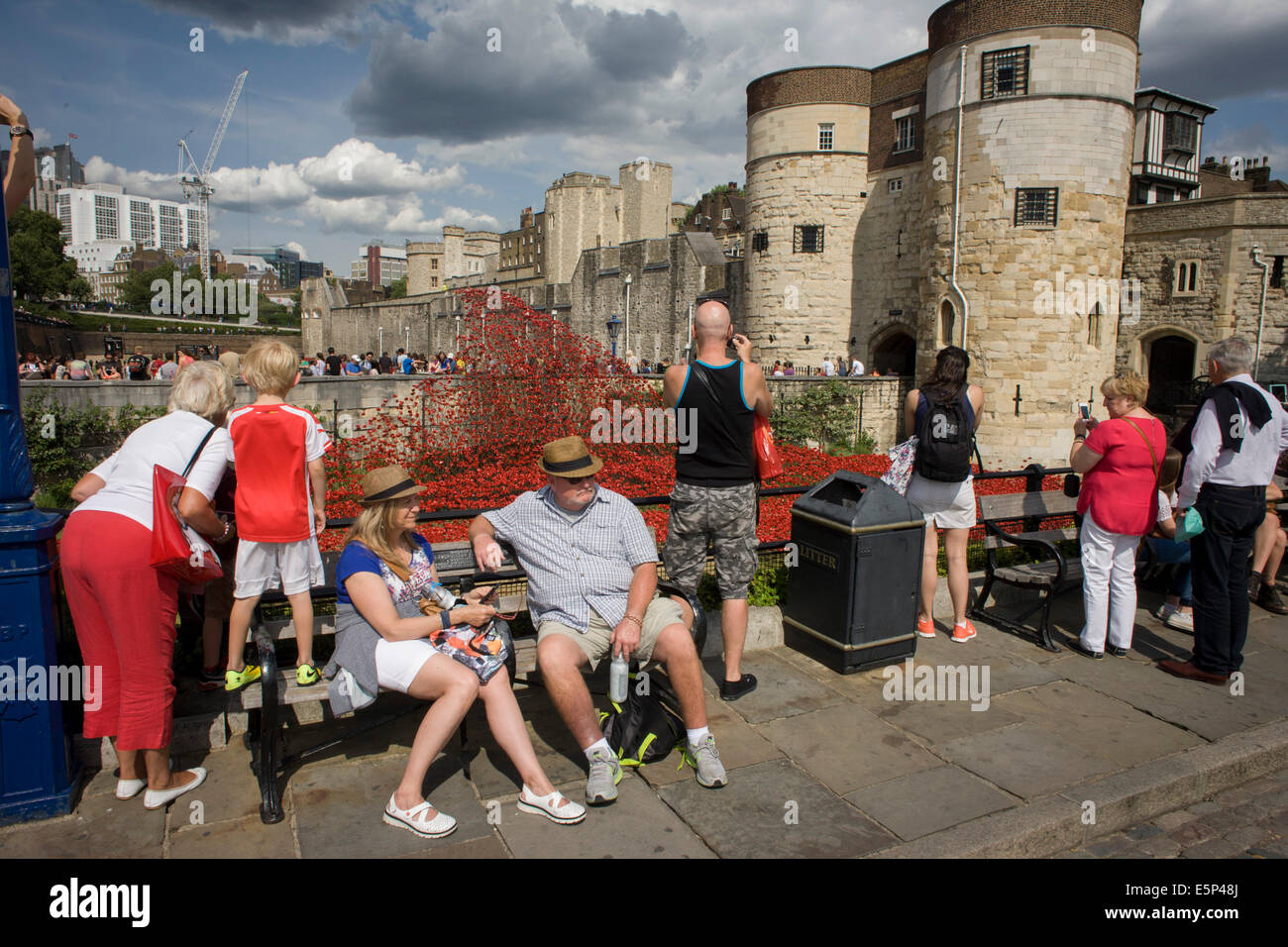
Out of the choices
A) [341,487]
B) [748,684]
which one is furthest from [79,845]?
[341,487]

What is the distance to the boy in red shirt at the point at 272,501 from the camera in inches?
151

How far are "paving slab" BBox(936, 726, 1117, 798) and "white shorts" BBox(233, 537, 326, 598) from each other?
3239 millimetres

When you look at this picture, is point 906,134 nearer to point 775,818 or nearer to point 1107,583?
point 1107,583

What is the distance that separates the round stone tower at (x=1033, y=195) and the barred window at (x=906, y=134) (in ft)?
15.2

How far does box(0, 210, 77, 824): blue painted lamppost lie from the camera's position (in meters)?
3.37

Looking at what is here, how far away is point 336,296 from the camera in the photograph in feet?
242

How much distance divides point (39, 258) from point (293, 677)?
61322mm

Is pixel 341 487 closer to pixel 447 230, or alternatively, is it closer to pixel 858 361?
pixel 858 361

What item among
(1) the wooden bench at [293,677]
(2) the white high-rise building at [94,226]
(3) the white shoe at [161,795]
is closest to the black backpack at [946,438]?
(1) the wooden bench at [293,677]

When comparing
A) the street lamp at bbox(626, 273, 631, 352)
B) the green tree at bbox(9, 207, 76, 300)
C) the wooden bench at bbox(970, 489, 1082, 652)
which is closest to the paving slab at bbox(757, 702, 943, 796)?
the wooden bench at bbox(970, 489, 1082, 652)

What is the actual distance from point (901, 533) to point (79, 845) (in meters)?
4.31

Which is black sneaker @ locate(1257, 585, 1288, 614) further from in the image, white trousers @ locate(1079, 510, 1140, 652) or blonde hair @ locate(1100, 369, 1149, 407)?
blonde hair @ locate(1100, 369, 1149, 407)

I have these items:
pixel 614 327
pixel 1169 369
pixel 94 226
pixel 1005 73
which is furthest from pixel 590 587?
pixel 94 226
